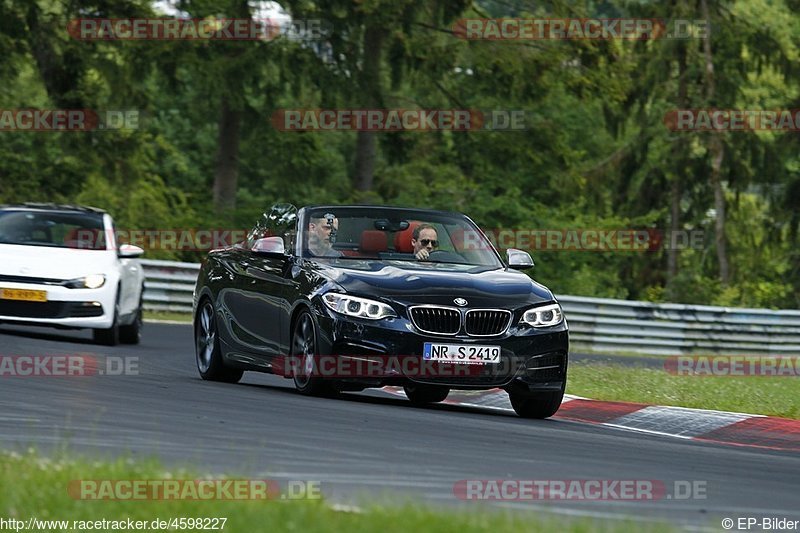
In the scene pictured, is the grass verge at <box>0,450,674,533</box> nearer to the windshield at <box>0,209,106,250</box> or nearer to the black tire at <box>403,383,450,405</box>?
the black tire at <box>403,383,450,405</box>

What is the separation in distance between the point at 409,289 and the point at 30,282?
25.4 feet

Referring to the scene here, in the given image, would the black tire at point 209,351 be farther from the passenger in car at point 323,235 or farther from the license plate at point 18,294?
the license plate at point 18,294

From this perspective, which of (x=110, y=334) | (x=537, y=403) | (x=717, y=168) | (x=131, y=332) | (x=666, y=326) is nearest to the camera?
(x=537, y=403)

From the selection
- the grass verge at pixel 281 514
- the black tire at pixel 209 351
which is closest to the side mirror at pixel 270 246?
the black tire at pixel 209 351

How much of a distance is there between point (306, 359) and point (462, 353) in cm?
134

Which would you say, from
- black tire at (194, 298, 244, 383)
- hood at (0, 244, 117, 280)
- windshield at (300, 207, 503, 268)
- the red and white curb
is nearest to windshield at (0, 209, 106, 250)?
hood at (0, 244, 117, 280)

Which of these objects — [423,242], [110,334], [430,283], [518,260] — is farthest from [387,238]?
[110,334]

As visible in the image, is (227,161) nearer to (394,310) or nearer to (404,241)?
(404,241)

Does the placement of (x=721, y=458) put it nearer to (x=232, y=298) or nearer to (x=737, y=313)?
(x=232, y=298)

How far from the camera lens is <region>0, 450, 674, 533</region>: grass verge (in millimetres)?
6961

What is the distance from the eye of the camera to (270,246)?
14531mm

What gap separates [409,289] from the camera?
13.4m

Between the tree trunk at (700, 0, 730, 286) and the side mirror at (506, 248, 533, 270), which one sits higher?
the side mirror at (506, 248, 533, 270)

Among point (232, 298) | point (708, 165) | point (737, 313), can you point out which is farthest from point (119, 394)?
point (708, 165)
